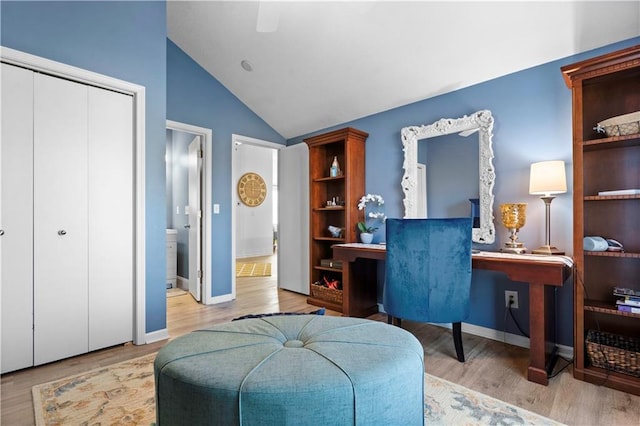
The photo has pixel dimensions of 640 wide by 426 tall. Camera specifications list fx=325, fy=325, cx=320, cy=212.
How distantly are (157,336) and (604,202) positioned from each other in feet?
10.9

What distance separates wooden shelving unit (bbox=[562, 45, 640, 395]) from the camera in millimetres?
1842

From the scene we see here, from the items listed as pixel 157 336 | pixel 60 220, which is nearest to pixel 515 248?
pixel 157 336

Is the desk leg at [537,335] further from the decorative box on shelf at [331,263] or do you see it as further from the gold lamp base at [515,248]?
the decorative box on shelf at [331,263]

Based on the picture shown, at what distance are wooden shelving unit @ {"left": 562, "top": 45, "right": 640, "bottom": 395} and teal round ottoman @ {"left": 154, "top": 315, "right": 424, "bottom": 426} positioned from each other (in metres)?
1.44


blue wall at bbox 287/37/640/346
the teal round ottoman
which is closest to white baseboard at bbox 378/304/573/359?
blue wall at bbox 287/37/640/346

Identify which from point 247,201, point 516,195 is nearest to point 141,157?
point 516,195

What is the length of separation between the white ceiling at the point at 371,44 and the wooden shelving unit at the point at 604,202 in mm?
410

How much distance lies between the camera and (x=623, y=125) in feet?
6.10

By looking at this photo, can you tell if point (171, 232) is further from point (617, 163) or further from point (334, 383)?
point (617, 163)

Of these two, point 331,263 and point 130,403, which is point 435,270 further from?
point 130,403

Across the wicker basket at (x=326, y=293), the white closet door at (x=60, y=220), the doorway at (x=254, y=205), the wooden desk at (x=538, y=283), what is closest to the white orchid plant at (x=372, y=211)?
the wicker basket at (x=326, y=293)

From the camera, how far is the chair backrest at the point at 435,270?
2121mm

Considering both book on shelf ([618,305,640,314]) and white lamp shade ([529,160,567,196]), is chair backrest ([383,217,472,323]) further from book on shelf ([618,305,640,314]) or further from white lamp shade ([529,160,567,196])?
book on shelf ([618,305,640,314])

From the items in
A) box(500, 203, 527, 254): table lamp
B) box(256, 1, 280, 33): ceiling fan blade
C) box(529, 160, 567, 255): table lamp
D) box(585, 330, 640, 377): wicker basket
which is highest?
box(256, 1, 280, 33): ceiling fan blade
